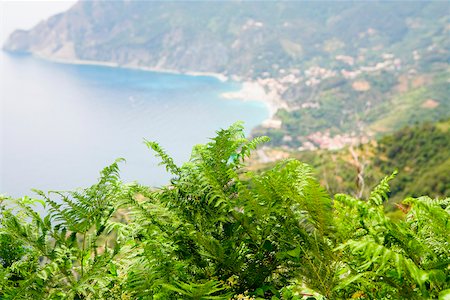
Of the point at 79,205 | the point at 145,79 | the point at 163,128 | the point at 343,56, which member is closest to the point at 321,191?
the point at 79,205

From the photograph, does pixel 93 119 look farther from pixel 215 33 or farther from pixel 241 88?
pixel 215 33

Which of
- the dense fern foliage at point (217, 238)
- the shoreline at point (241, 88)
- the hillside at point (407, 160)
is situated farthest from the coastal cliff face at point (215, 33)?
the dense fern foliage at point (217, 238)

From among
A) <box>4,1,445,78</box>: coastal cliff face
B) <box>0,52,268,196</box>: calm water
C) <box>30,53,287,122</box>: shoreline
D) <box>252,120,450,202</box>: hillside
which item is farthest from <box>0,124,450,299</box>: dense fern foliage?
<box>4,1,445,78</box>: coastal cliff face

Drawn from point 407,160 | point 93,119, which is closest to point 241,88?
point 93,119

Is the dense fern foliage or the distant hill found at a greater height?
the dense fern foliage

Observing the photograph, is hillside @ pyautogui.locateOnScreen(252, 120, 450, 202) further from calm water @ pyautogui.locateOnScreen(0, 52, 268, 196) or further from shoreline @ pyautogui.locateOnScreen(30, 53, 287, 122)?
shoreline @ pyautogui.locateOnScreen(30, 53, 287, 122)

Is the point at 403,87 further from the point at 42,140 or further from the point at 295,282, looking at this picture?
the point at 295,282
